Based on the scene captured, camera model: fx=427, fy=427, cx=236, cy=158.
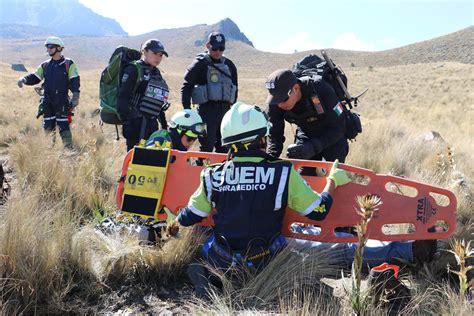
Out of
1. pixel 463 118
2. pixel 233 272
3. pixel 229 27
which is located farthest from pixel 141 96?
pixel 229 27

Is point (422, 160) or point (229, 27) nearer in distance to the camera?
point (422, 160)

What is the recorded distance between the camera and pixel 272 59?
104 metres

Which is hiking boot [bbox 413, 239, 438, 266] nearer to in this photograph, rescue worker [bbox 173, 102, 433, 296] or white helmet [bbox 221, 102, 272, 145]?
rescue worker [bbox 173, 102, 433, 296]

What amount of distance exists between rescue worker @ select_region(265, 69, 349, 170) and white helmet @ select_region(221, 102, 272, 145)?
709 mm

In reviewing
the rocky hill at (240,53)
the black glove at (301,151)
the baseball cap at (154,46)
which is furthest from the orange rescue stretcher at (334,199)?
the rocky hill at (240,53)

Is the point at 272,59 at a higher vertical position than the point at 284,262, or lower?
higher

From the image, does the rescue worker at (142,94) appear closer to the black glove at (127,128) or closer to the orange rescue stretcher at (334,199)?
the black glove at (127,128)

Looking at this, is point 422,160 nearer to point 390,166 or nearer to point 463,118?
point 390,166

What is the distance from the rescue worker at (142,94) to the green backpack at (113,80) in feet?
0.56

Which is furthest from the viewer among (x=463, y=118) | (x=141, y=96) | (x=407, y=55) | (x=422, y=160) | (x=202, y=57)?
(x=407, y=55)

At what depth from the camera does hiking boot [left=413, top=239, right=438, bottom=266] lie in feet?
11.2

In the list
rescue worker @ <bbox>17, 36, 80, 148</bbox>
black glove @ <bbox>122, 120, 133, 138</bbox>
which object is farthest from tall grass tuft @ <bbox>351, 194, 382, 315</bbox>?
rescue worker @ <bbox>17, 36, 80, 148</bbox>

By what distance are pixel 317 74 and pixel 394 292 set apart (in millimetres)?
2339

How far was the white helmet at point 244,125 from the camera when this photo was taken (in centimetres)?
300
